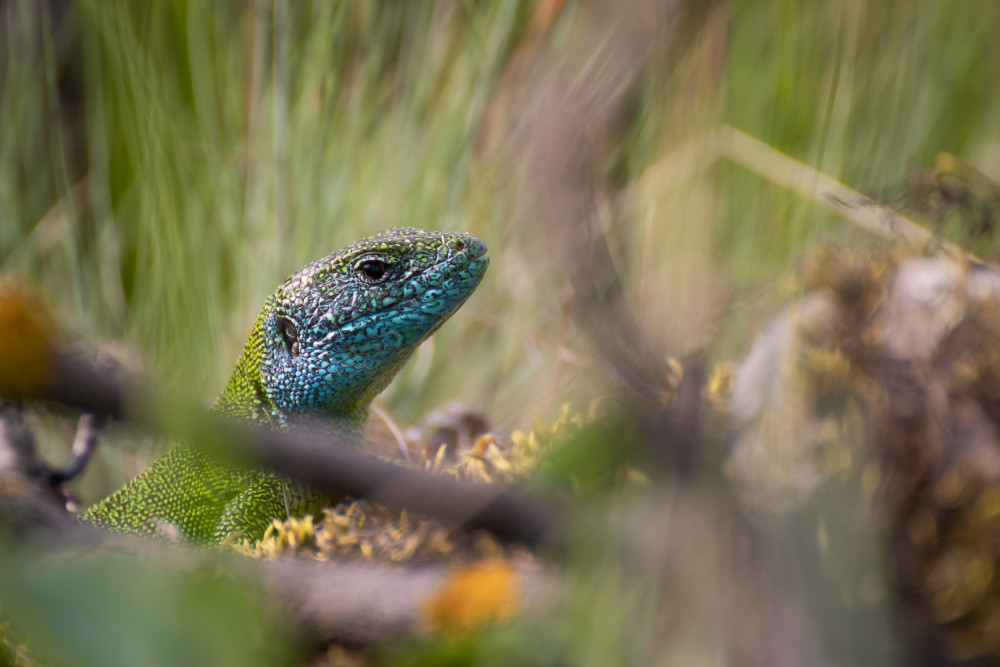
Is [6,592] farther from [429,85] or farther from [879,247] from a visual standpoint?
[429,85]

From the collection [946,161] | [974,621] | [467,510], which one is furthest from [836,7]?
[467,510]

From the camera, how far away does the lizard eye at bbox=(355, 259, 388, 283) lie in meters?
1.70

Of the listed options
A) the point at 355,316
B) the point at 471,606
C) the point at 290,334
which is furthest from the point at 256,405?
the point at 471,606

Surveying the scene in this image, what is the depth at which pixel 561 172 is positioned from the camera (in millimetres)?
315

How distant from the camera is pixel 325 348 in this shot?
171 cm

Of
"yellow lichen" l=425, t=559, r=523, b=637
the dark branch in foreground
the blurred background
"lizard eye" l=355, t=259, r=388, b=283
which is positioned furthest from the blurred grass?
"yellow lichen" l=425, t=559, r=523, b=637

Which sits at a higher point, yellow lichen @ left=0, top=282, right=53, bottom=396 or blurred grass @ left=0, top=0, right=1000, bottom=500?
blurred grass @ left=0, top=0, right=1000, bottom=500

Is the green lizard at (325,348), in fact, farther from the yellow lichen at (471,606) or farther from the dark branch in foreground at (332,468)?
the yellow lichen at (471,606)

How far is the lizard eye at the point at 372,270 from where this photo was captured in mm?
1697

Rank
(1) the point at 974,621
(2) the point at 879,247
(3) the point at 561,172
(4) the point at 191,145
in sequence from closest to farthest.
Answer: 1. (3) the point at 561,172
2. (1) the point at 974,621
3. (2) the point at 879,247
4. (4) the point at 191,145

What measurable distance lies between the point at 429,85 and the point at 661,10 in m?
2.36

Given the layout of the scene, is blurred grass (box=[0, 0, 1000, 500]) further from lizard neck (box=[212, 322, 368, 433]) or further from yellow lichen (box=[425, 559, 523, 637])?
yellow lichen (box=[425, 559, 523, 637])

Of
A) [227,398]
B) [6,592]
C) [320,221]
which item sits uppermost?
[320,221]

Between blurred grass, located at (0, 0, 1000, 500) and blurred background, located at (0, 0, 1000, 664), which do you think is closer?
blurred background, located at (0, 0, 1000, 664)
